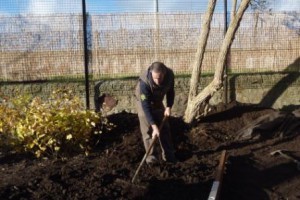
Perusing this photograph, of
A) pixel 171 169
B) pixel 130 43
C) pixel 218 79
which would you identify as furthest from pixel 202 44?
pixel 171 169

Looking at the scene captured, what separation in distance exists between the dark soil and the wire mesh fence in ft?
6.13

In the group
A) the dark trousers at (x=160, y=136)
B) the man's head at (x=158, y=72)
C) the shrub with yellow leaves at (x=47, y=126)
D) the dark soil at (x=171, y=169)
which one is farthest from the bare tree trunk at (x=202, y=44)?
the man's head at (x=158, y=72)

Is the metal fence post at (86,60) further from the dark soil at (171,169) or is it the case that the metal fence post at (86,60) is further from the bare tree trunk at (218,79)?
the bare tree trunk at (218,79)

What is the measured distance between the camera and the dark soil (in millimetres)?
6084

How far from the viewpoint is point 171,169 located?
6.87 meters

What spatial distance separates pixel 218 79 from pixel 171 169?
2781mm

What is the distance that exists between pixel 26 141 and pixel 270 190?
3234mm

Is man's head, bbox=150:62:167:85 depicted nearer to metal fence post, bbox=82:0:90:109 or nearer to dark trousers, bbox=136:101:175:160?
dark trousers, bbox=136:101:175:160

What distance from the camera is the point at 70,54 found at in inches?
422

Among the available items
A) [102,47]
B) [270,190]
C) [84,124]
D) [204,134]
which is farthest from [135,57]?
[270,190]

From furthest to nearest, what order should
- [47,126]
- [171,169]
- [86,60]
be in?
[86,60], [47,126], [171,169]

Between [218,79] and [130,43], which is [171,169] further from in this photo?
[130,43]

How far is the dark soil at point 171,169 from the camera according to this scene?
6084mm

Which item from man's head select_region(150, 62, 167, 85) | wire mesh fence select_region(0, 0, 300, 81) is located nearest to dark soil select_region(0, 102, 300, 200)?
man's head select_region(150, 62, 167, 85)
